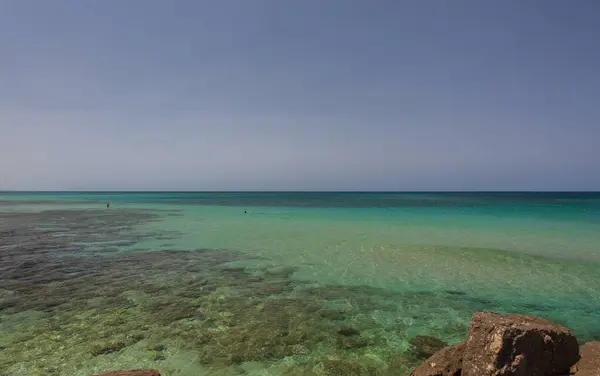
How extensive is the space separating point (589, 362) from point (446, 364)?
5.28ft

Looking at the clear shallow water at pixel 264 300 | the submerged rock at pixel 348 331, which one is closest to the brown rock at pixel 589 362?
the clear shallow water at pixel 264 300

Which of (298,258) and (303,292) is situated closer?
(303,292)

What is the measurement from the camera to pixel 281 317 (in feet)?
28.2

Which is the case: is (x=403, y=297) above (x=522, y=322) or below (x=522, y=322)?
below

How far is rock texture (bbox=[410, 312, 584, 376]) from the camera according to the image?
151 inches

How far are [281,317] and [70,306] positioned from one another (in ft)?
18.8

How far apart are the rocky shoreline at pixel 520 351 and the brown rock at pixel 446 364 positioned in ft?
0.10

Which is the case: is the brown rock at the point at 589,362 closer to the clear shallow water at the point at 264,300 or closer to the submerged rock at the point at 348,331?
the clear shallow water at the point at 264,300

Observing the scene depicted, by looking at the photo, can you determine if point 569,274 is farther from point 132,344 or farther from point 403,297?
point 132,344

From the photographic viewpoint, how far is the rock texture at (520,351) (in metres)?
3.82

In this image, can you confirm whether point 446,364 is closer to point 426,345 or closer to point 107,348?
point 426,345

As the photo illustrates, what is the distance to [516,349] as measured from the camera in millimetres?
3832

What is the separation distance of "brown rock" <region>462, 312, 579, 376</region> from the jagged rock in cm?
282

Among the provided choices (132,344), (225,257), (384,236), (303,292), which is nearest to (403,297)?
(303,292)
